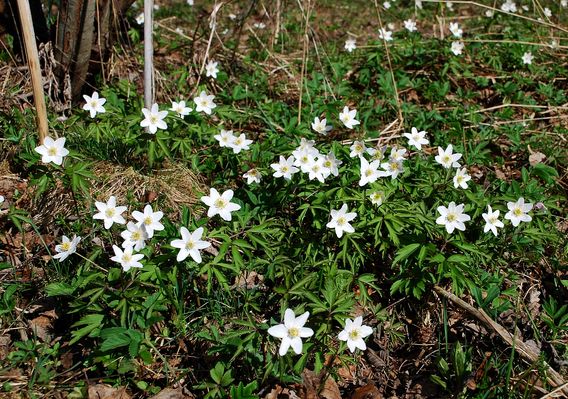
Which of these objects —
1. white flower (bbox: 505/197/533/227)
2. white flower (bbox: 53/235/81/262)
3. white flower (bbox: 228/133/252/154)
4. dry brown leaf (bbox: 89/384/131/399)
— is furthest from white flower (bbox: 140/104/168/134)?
white flower (bbox: 505/197/533/227)

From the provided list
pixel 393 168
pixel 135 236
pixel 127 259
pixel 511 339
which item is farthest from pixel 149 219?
pixel 511 339

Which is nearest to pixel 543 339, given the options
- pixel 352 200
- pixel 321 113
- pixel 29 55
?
pixel 352 200

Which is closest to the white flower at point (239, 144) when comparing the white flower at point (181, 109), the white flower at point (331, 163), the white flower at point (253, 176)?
the white flower at point (253, 176)

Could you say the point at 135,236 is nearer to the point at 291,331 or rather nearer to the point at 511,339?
the point at 291,331

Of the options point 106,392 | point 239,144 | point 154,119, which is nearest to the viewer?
point 106,392

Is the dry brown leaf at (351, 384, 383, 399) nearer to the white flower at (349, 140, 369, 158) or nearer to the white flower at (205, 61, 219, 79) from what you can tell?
the white flower at (349, 140, 369, 158)
